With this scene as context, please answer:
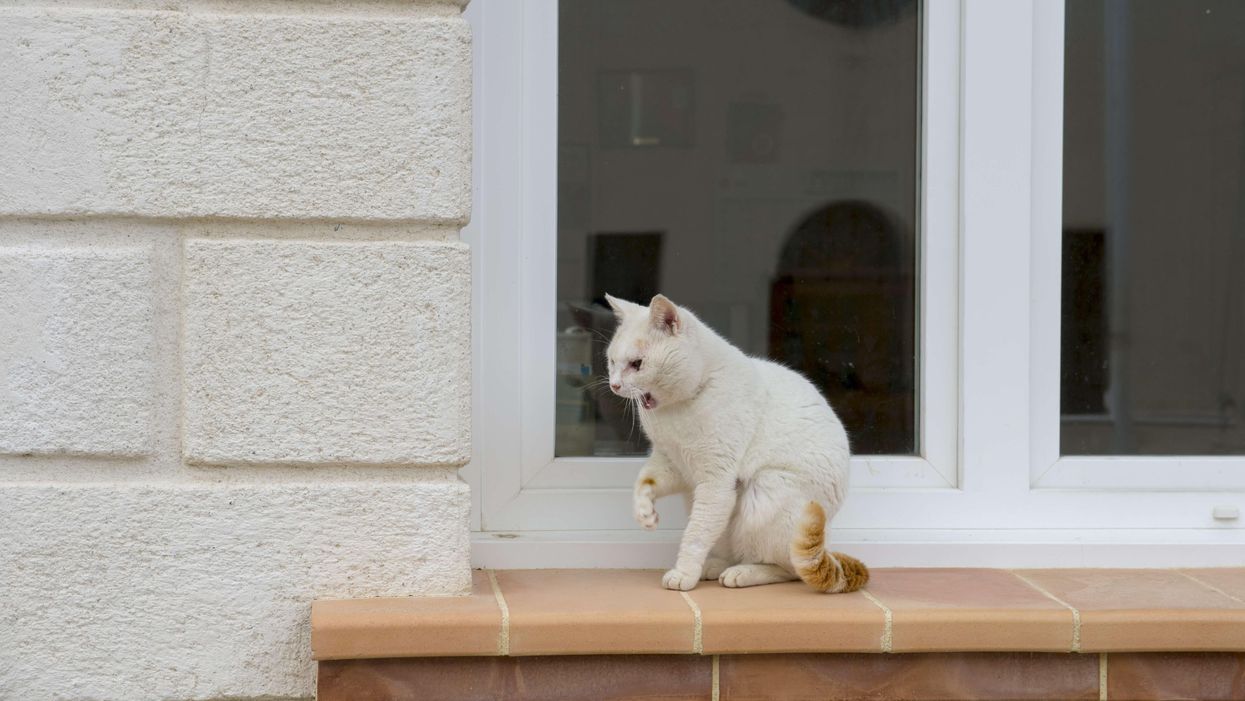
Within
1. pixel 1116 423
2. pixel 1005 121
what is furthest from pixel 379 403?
pixel 1116 423

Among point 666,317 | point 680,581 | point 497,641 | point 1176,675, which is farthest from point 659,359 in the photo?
point 1176,675

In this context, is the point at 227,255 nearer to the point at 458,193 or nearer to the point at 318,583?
the point at 458,193

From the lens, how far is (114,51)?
1787 mm

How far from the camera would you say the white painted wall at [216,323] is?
5.87 feet

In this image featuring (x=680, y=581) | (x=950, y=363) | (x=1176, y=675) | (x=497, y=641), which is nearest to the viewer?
(x=497, y=641)

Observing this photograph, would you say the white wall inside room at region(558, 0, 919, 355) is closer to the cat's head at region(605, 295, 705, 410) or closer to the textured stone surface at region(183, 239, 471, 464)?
the cat's head at region(605, 295, 705, 410)

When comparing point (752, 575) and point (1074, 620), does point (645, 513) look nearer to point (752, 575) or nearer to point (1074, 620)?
point (752, 575)

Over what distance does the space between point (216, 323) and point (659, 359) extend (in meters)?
0.67

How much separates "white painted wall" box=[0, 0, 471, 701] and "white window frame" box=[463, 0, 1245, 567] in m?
0.33

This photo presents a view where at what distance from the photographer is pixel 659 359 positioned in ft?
6.23

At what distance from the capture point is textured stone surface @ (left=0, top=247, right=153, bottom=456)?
1.79m

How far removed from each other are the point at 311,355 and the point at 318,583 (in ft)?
1.15

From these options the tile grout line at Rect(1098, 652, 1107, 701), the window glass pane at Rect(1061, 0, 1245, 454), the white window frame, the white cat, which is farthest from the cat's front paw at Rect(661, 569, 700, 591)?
the window glass pane at Rect(1061, 0, 1245, 454)

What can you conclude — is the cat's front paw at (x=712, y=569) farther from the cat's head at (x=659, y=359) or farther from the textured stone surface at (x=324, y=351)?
the textured stone surface at (x=324, y=351)
